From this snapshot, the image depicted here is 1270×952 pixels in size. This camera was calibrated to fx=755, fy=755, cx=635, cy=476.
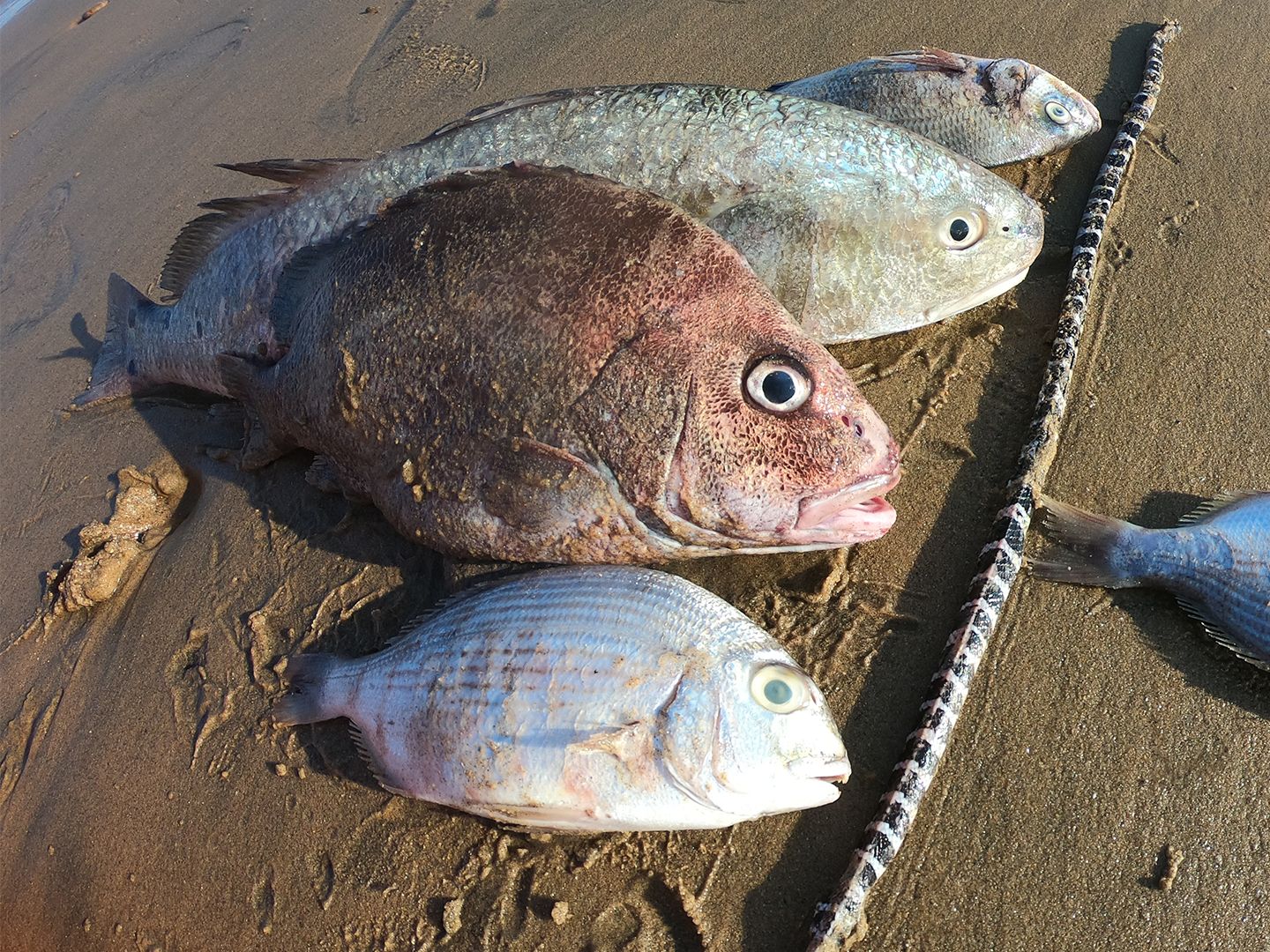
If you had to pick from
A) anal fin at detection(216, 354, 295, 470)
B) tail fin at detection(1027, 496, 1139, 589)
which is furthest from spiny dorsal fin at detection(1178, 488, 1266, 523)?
anal fin at detection(216, 354, 295, 470)

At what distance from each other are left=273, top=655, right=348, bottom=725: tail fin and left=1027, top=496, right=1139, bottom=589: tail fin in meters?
2.56

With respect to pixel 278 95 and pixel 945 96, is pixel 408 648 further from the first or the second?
pixel 278 95

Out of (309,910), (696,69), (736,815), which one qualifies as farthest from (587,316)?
(696,69)

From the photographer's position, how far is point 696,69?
17.3ft

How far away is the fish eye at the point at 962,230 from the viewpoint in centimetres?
308

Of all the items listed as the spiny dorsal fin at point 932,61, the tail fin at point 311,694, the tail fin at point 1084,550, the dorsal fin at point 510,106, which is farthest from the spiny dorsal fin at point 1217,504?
the tail fin at point 311,694

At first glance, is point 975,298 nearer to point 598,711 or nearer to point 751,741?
point 751,741

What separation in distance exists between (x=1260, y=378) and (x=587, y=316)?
281 centimetres

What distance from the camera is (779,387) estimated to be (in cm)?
235

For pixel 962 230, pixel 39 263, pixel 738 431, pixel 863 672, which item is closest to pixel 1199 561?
pixel 863 672

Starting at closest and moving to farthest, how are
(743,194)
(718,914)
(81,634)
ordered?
1. (718,914)
2. (743,194)
3. (81,634)

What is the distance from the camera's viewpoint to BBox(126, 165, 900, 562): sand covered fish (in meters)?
2.34

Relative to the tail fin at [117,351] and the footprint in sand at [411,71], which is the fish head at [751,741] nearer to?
the tail fin at [117,351]

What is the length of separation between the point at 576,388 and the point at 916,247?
1.61 metres
